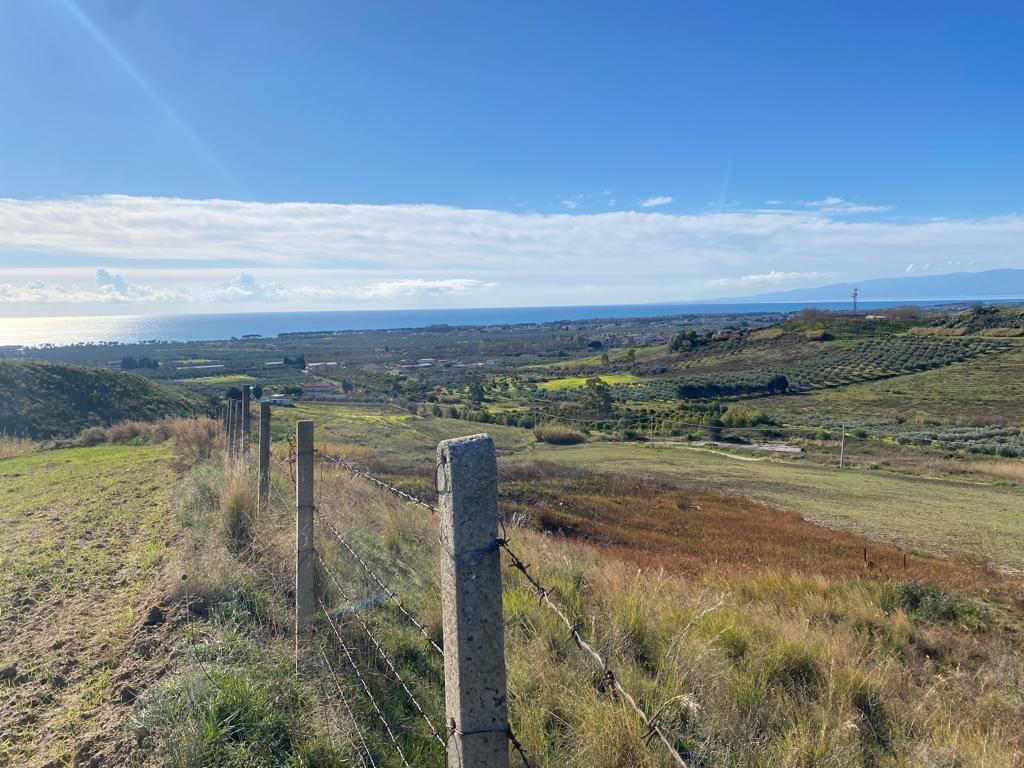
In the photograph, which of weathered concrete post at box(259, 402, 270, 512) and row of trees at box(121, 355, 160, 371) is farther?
row of trees at box(121, 355, 160, 371)

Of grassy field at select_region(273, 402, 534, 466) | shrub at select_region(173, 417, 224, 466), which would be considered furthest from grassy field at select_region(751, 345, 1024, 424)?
shrub at select_region(173, 417, 224, 466)

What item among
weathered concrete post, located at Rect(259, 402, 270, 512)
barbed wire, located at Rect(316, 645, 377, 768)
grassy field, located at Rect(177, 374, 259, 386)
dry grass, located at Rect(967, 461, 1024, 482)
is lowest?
dry grass, located at Rect(967, 461, 1024, 482)

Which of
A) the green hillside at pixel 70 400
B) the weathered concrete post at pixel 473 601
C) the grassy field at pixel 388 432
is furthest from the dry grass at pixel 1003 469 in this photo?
the green hillside at pixel 70 400

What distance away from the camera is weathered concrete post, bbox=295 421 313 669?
13.6 feet

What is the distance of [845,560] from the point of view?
9.41 meters

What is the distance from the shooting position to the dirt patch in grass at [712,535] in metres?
8.48

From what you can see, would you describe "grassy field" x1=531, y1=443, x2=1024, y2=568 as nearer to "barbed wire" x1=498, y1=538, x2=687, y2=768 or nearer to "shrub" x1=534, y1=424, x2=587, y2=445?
"shrub" x1=534, y1=424, x2=587, y2=445

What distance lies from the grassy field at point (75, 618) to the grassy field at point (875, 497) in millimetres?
12788

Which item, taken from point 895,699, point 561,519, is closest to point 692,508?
point 561,519

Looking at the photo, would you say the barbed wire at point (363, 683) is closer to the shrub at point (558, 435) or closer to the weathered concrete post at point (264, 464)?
the weathered concrete post at point (264, 464)

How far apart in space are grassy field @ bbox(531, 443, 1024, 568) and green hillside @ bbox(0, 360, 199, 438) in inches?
983

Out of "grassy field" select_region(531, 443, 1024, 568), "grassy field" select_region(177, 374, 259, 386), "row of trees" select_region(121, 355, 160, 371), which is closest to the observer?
"grassy field" select_region(531, 443, 1024, 568)

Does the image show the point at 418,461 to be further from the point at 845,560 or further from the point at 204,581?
the point at 204,581

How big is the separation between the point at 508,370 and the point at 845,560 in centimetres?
9323
